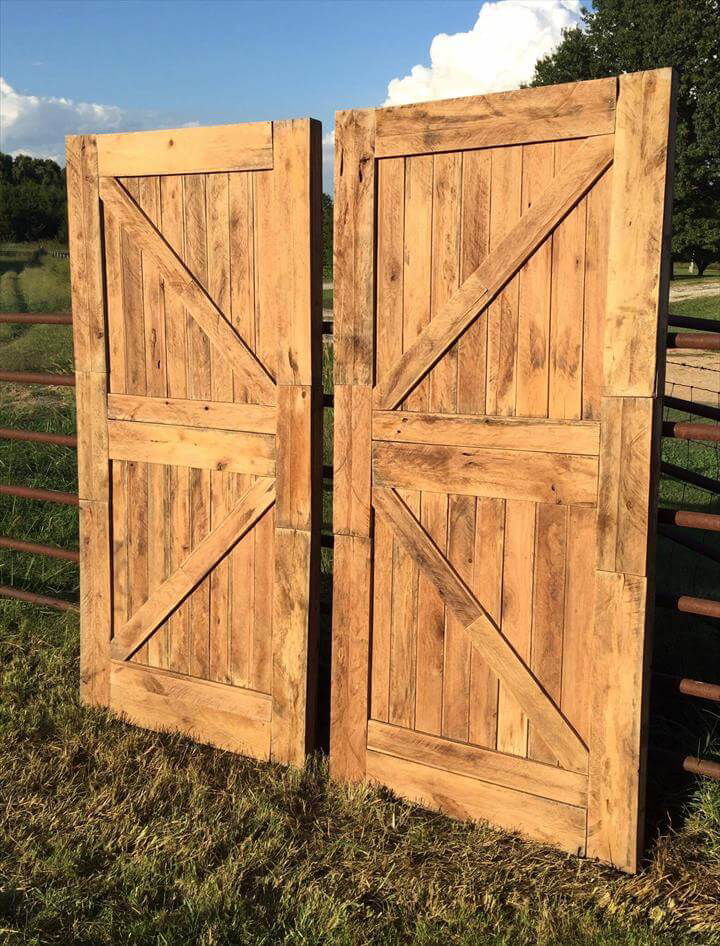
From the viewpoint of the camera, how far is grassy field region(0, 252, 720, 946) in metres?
3.27

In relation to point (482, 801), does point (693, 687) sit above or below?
above

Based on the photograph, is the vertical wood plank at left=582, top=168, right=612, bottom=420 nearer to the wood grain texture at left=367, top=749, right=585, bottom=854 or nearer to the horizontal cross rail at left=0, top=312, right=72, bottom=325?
the wood grain texture at left=367, top=749, right=585, bottom=854

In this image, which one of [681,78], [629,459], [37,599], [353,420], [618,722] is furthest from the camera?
[681,78]

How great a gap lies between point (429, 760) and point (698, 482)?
5.73ft

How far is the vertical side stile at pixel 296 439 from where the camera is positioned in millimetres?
4020

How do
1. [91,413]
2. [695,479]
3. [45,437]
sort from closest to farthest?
1. [695,479]
2. [91,413]
3. [45,437]

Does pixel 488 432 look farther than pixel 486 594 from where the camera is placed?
No

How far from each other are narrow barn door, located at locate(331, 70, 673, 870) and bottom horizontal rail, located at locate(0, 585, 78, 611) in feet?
6.66

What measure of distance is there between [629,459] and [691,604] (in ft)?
2.44

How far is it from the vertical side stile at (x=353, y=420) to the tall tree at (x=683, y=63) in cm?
3414

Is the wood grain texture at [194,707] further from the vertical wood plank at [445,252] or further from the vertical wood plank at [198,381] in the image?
the vertical wood plank at [445,252]

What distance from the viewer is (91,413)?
479cm

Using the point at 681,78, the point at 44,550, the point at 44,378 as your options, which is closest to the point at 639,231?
the point at 44,378

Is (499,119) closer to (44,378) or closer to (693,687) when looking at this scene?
(693,687)
